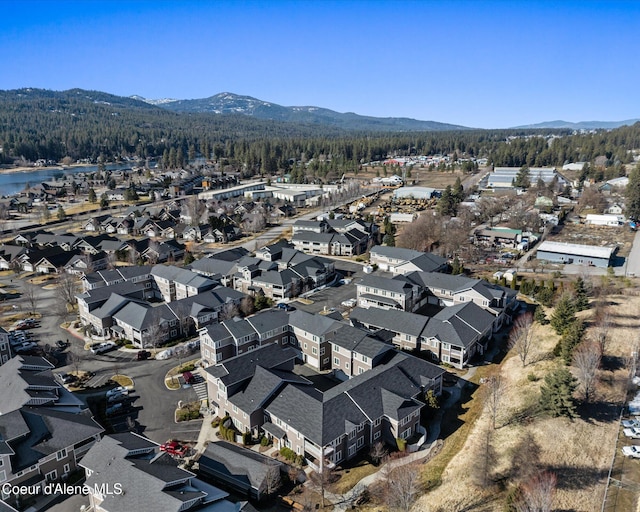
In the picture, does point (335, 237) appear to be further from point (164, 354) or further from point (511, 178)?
point (511, 178)

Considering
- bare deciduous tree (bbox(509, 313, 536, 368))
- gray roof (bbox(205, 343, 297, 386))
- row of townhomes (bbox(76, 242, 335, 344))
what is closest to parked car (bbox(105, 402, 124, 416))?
gray roof (bbox(205, 343, 297, 386))

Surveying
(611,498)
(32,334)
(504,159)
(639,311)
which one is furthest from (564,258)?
(504,159)

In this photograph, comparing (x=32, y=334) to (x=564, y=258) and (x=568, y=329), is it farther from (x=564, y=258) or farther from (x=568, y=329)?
(x=564, y=258)

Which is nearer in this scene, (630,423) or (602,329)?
(630,423)

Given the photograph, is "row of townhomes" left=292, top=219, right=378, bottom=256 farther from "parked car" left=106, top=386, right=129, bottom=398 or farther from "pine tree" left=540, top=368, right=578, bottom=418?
"pine tree" left=540, top=368, right=578, bottom=418

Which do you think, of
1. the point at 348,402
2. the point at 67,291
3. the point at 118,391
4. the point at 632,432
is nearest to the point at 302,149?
the point at 67,291

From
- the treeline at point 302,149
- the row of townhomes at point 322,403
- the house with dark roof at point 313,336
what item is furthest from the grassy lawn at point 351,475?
the treeline at point 302,149

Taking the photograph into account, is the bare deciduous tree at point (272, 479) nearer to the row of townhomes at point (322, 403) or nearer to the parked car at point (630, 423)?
the row of townhomes at point (322, 403)
